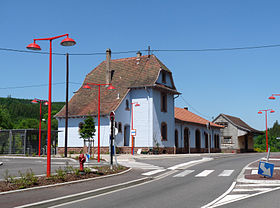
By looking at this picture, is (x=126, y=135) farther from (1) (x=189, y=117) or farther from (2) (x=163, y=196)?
(2) (x=163, y=196)

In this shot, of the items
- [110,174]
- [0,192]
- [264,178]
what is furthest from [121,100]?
[0,192]

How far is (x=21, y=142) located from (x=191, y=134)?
75.9 ft

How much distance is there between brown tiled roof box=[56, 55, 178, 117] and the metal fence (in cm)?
596

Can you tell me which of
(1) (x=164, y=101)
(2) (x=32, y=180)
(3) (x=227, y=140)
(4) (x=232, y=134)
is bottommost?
(2) (x=32, y=180)

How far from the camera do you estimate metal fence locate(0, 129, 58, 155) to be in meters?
35.8

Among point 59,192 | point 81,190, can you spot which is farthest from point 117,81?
point 59,192

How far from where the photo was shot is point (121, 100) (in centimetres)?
3984

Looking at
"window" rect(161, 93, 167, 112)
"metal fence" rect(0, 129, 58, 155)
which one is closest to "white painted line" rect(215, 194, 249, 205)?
"metal fence" rect(0, 129, 58, 155)

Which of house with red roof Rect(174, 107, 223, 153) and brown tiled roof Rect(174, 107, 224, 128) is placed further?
brown tiled roof Rect(174, 107, 224, 128)

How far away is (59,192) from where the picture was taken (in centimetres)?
1089

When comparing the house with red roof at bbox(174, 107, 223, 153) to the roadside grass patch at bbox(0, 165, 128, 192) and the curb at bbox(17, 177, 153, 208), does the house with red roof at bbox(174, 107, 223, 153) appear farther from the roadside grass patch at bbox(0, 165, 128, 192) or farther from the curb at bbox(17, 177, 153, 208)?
the curb at bbox(17, 177, 153, 208)

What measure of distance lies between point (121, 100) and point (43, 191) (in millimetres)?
28991

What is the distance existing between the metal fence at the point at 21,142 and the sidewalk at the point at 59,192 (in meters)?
23.6

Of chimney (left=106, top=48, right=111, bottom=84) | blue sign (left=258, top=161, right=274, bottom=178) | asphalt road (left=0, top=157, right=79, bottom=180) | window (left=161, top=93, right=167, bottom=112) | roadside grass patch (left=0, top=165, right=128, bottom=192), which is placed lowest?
asphalt road (left=0, top=157, right=79, bottom=180)
